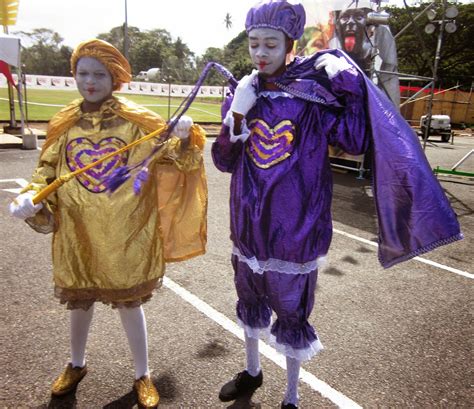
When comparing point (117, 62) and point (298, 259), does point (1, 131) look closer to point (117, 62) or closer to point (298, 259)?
point (117, 62)

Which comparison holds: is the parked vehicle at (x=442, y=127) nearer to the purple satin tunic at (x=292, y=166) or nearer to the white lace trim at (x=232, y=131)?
the purple satin tunic at (x=292, y=166)

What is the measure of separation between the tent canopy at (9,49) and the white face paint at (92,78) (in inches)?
305

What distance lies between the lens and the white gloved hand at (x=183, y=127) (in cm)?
193

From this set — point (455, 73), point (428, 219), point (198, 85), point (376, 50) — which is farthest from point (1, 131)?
point (455, 73)

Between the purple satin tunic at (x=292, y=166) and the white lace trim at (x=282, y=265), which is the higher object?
the purple satin tunic at (x=292, y=166)

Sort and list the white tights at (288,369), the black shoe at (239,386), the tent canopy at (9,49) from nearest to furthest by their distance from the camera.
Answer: the white tights at (288,369) < the black shoe at (239,386) < the tent canopy at (9,49)

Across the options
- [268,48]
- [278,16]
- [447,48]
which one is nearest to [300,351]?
[268,48]

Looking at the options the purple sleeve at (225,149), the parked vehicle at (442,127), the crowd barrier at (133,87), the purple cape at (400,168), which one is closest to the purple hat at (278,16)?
the purple cape at (400,168)

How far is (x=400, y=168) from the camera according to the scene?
174cm

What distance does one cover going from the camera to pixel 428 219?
1.74 m

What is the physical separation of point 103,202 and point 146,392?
1.03 metres

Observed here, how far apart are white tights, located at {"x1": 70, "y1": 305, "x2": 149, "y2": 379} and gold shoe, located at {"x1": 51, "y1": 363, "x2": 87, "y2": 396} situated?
0.04 metres

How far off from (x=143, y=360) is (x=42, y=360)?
718 millimetres

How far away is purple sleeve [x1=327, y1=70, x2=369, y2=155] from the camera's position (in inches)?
66.9
